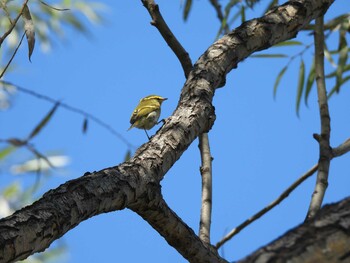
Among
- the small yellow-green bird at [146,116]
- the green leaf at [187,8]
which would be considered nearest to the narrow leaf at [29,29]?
the green leaf at [187,8]

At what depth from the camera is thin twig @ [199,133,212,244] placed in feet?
8.03

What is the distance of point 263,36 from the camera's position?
2.70m

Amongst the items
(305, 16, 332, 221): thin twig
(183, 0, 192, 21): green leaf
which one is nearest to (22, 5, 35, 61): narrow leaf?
(305, 16, 332, 221): thin twig

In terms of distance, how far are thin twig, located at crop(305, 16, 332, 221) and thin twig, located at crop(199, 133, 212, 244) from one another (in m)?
0.38

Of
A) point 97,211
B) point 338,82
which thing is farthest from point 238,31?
point 338,82

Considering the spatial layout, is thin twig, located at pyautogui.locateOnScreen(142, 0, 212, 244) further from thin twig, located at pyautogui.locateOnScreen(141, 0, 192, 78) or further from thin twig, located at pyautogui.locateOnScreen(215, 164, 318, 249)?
thin twig, located at pyautogui.locateOnScreen(215, 164, 318, 249)

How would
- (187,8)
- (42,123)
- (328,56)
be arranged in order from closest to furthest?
(42,123) → (187,8) → (328,56)

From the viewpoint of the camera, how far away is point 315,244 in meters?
0.94

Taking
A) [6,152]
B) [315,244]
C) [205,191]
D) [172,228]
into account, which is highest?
[6,152]

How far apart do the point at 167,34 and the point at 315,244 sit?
1.92 meters

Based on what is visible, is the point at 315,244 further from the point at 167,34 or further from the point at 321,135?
the point at 167,34

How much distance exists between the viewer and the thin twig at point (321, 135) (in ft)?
7.72

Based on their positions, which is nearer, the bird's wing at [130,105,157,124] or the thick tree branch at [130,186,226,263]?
the thick tree branch at [130,186,226,263]

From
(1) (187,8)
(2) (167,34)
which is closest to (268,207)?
(2) (167,34)
